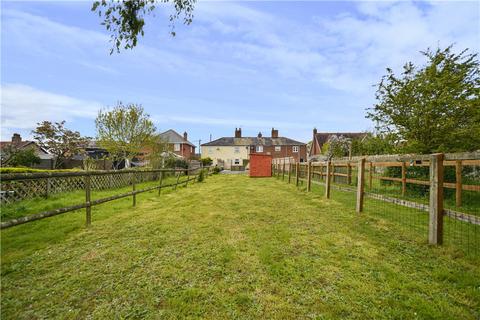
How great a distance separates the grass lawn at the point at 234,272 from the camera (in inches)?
92.1

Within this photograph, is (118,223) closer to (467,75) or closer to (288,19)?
(288,19)

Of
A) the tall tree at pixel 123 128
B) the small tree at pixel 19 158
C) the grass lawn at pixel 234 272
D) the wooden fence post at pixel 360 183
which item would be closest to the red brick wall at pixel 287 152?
the tall tree at pixel 123 128

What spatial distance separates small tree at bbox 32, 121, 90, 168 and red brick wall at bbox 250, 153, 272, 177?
16.7 metres

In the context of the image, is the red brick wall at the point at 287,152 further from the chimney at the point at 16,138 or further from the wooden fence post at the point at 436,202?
the wooden fence post at the point at 436,202

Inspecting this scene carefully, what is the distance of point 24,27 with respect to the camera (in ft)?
17.3

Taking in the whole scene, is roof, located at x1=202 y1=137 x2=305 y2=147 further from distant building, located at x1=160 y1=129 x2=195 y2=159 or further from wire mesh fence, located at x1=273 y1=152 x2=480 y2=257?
wire mesh fence, located at x1=273 y1=152 x2=480 y2=257

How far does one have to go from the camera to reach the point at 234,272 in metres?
3.09

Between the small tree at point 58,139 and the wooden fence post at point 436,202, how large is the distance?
2663 cm

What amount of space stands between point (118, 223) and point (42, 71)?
7.98 meters

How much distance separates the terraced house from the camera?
166ft

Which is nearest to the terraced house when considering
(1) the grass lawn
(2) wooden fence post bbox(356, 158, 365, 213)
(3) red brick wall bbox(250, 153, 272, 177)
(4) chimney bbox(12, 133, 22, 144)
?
(3) red brick wall bbox(250, 153, 272, 177)

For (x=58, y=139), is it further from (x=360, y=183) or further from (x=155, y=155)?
(x=360, y=183)

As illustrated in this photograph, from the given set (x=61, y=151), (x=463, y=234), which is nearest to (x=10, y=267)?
(x=463, y=234)

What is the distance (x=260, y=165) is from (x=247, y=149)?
27.8 metres
